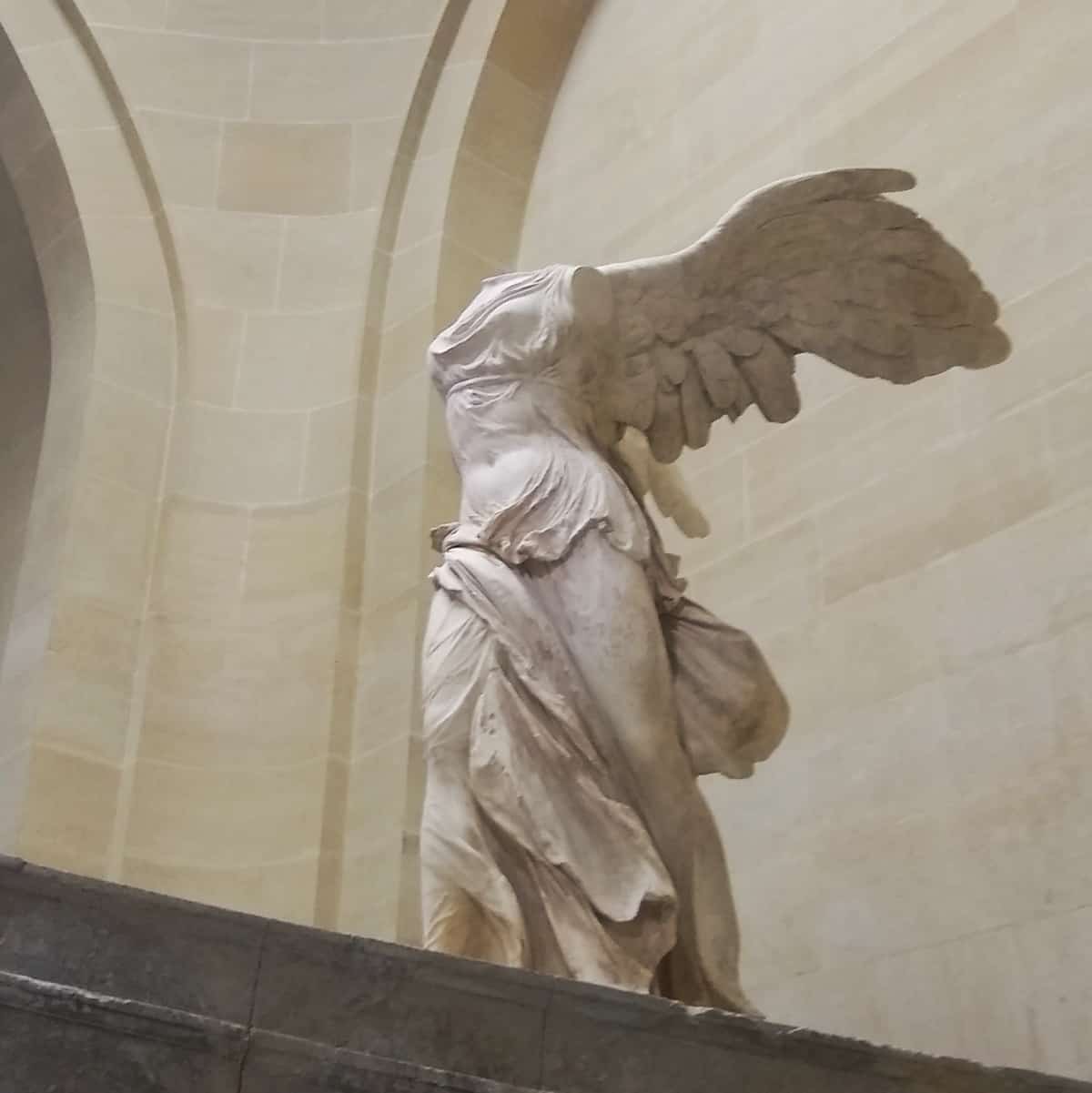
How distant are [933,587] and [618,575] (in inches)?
55.8

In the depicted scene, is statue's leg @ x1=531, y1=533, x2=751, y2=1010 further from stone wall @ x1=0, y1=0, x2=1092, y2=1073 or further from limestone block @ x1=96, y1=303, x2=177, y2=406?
limestone block @ x1=96, y1=303, x2=177, y2=406

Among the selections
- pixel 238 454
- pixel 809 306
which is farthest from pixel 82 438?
pixel 809 306

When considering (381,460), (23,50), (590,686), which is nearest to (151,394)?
(381,460)

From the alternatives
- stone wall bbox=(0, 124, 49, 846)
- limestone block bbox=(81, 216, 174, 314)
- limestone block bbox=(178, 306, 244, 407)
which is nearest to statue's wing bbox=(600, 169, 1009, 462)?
limestone block bbox=(178, 306, 244, 407)

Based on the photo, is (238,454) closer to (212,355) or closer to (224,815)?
(212,355)

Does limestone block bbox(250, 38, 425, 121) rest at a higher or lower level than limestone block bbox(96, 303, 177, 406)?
higher

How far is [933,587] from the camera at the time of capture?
441 cm

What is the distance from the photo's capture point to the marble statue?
119 inches

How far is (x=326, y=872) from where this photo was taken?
5.39 meters

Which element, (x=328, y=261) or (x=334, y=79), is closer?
(x=328, y=261)

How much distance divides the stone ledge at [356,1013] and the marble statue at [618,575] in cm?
37

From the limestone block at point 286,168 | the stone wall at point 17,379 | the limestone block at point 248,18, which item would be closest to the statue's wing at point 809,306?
the limestone block at point 286,168

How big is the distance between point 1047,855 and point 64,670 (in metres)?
3.06

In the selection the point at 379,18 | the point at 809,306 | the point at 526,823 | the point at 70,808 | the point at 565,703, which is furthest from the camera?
the point at 379,18
